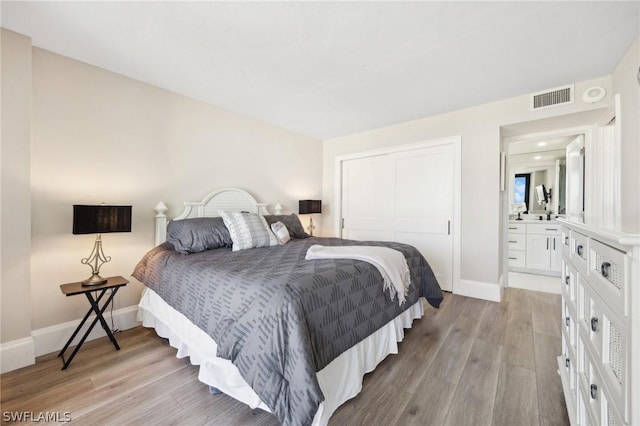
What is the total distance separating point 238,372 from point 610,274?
5.44 ft

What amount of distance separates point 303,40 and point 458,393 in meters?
2.65

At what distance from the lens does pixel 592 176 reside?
2832 mm

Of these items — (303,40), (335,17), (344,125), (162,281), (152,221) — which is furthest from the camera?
(344,125)

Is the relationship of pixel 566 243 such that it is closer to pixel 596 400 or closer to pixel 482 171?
pixel 596 400

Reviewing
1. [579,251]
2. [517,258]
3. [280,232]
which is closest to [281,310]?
[579,251]

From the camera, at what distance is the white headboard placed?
2.69 meters

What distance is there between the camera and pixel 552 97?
2816mm

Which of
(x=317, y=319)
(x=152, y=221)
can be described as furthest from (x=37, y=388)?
(x=317, y=319)

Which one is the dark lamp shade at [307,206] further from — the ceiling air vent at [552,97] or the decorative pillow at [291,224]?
the ceiling air vent at [552,97]

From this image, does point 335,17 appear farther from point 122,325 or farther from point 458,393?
point 122,325

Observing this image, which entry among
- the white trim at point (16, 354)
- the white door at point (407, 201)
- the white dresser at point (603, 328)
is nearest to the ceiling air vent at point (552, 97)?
the white door at point (407, 201)

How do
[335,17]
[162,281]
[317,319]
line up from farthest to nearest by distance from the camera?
[162,281] → [335,17] → [317,319]

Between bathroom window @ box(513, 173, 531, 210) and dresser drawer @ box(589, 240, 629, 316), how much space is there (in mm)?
5022

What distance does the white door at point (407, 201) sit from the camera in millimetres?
3602
